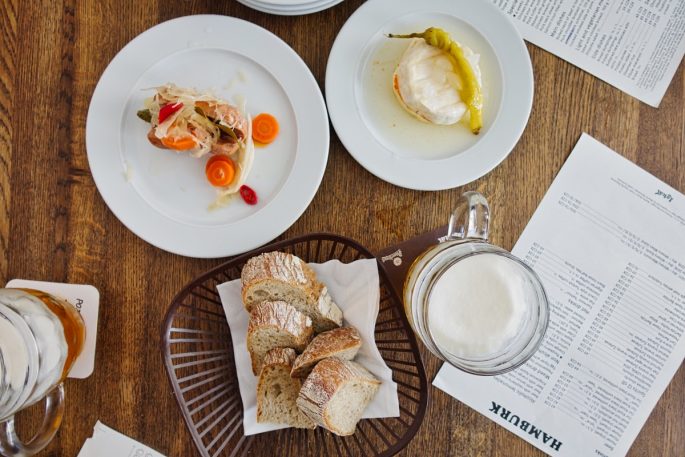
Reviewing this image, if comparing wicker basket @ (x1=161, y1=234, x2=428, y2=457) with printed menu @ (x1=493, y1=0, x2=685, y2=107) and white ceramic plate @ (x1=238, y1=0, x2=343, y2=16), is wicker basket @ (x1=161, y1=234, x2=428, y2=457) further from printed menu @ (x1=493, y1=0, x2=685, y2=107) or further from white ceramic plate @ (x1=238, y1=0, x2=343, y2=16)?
printed menu @ (x1=493, y1=0, x2=685, y2=107)

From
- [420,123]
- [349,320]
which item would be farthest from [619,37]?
[349,320]

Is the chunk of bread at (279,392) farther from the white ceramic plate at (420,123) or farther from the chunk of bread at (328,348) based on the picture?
the white ceramic plate at (420,123)

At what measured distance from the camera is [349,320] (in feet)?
3.83

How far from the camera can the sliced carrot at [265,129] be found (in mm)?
1215

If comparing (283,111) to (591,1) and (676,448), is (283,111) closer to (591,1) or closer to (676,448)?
(591,1)

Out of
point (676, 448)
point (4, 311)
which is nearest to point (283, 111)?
point (4, 311)

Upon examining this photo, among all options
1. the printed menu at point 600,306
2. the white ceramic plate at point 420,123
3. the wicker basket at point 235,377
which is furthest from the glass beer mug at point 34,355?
the printed menu at point 600,306

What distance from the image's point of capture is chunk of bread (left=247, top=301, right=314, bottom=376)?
3.62 ft

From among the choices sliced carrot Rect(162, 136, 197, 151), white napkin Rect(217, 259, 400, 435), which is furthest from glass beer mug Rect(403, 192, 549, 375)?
sliced carrot Rect(162, 136, 197, 151)

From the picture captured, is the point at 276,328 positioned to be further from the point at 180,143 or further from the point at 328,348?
the point at 180,143

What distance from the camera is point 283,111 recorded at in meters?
1.23

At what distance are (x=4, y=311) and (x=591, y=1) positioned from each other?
4.54ft

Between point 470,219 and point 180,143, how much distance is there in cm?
61

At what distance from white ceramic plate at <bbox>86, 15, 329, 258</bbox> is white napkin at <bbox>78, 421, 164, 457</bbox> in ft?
1.44
